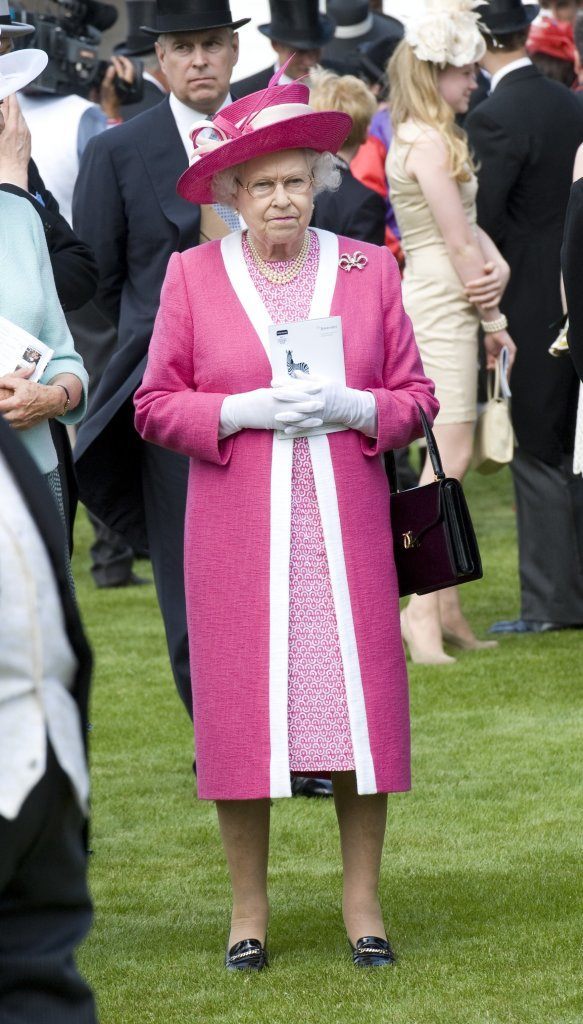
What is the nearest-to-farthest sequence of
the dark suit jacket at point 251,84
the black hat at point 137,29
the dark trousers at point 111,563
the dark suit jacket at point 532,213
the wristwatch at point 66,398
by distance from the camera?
the wristwatch at point 66,398, the dark suit jacket at point 251,84, the dark suit jacket at point 532,213, the dark trousers at point 111,563, the black hat at point 137,29

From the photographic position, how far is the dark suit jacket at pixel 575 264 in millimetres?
4211

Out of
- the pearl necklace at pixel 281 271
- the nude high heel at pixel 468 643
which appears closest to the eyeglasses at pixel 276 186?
the pearl necklace at pixel 281 271

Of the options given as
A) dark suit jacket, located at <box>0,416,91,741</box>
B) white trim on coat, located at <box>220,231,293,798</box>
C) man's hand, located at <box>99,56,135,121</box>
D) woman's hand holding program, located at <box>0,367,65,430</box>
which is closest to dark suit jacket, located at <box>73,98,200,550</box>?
woman's hand holding program, located at <box>0,367,65,430</box>

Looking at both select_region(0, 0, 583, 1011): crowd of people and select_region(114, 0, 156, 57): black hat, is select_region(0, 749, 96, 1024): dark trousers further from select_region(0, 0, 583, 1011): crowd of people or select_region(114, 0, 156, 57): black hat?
select_region(114, 0, 156, 57): black hat

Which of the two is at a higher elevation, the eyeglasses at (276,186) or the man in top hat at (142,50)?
the eyeglasses at (276,186)

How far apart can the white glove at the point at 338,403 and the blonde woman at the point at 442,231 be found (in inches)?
114

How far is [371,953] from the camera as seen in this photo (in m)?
3.89

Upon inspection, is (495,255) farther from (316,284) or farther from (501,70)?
(316,284)

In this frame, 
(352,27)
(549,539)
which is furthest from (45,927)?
(352,27)

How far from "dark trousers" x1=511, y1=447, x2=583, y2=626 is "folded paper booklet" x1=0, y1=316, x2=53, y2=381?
3.96 metres

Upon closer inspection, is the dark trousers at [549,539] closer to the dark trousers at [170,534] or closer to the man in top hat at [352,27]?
the dark trousers at [170,534]

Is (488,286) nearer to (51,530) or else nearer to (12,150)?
(12,150)

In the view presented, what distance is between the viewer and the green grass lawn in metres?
3.73

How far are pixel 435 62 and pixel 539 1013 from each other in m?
3.98
